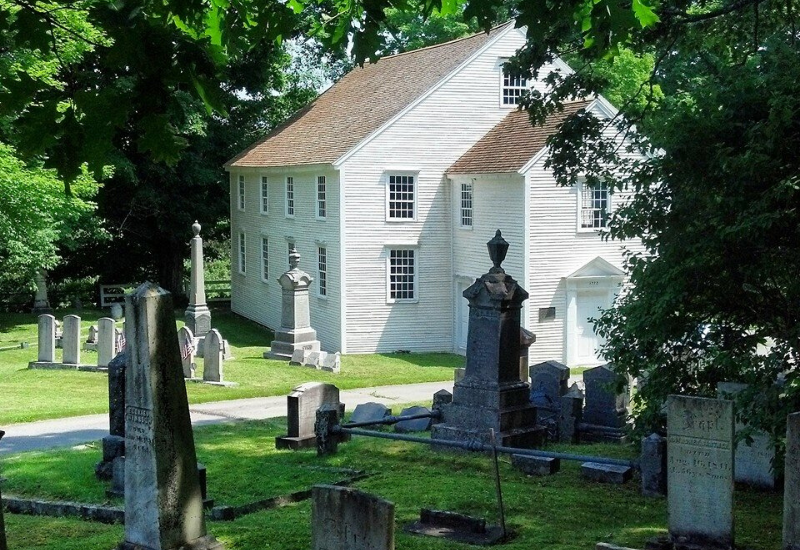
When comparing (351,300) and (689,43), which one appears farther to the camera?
(351,300)

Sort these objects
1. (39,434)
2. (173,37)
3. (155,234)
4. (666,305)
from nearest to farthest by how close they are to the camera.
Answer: (173,37)
(666,305)
(39,434)
(155,234)

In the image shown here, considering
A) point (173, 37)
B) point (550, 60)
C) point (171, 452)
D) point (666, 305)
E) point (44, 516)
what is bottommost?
point (44, 516)

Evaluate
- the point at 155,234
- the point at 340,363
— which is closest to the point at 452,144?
the point at 340,363

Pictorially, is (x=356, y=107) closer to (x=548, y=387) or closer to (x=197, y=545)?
(x=548, y=387)

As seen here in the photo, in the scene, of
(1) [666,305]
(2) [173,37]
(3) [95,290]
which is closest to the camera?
(2) [173,37]

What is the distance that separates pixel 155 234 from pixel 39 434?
1023 inches

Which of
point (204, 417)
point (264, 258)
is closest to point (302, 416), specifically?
point (204, 417)

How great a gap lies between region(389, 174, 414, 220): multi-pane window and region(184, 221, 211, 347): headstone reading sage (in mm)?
6323

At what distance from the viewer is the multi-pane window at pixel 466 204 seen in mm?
33250

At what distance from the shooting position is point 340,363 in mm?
29781

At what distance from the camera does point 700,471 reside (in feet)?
31.5

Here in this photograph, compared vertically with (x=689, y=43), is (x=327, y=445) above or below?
below

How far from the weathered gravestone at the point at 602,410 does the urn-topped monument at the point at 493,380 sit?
5.86 feet

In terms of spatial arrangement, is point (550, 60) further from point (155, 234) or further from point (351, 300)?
point (155, 234)
